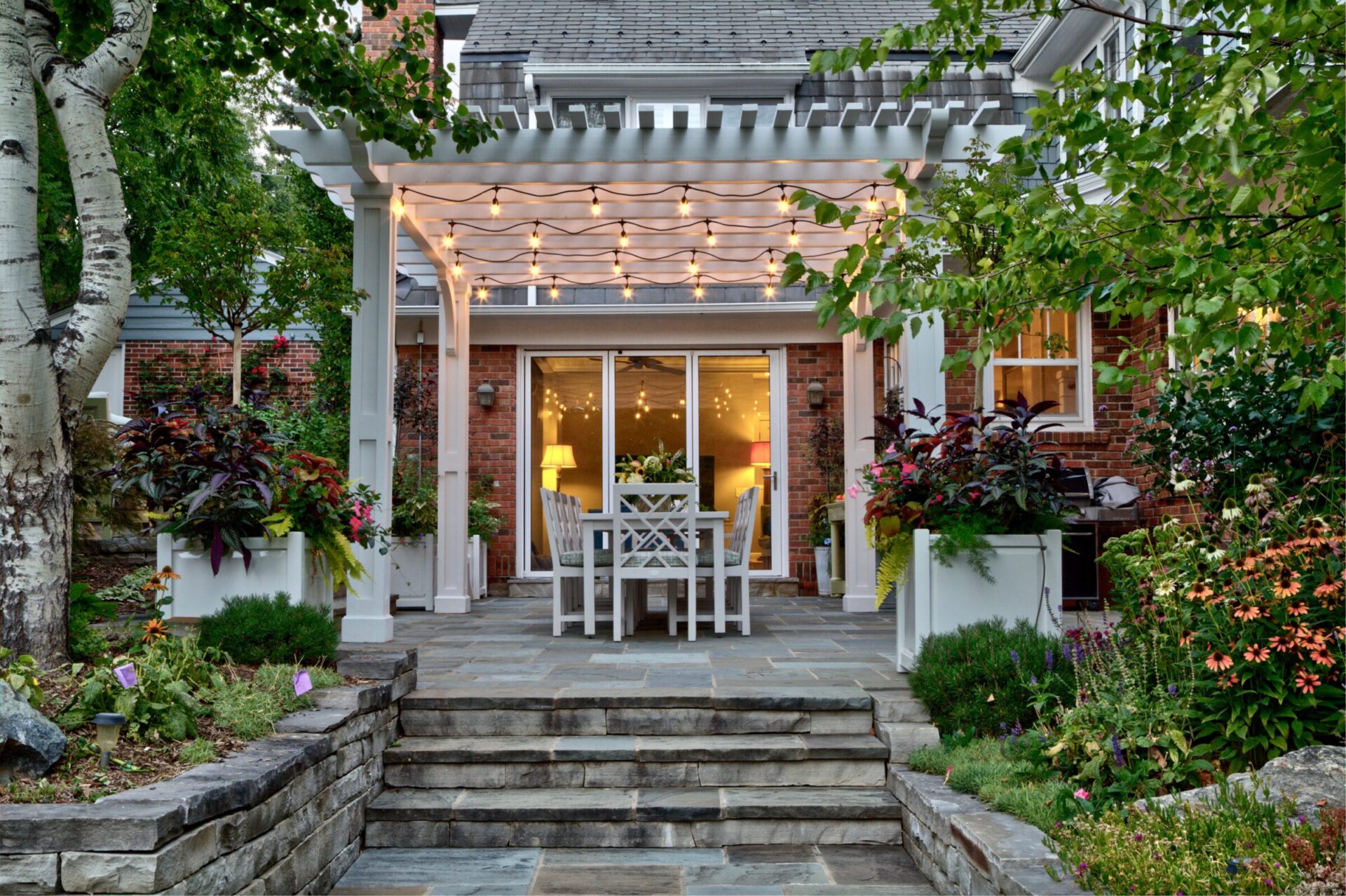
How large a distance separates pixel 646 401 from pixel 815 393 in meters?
1.67

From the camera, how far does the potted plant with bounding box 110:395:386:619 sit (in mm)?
4535

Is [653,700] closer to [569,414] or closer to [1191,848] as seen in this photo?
[1191,848]

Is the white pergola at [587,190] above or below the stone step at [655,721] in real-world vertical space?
above

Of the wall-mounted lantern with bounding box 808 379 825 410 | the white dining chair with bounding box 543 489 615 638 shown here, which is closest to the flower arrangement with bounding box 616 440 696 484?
the white dining chair with bounding box 543 489 615 638

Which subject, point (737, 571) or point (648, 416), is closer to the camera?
point (737, 571)

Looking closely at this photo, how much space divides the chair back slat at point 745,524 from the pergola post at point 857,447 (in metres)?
1.12

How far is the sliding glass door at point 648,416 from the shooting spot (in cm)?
1084

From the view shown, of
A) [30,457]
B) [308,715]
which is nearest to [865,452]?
[308,715]

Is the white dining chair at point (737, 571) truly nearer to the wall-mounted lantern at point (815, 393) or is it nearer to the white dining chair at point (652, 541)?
the white dining chair at point (652, 541)

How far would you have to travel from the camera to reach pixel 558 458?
10.8 meters

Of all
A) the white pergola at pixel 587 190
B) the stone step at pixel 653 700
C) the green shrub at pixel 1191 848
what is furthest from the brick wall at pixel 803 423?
the green shrub at pixel 1191 848

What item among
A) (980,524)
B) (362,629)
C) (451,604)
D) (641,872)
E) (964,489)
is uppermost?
(964,489)

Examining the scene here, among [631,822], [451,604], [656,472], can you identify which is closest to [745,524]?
[656,472]

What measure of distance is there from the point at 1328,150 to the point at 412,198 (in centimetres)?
547
